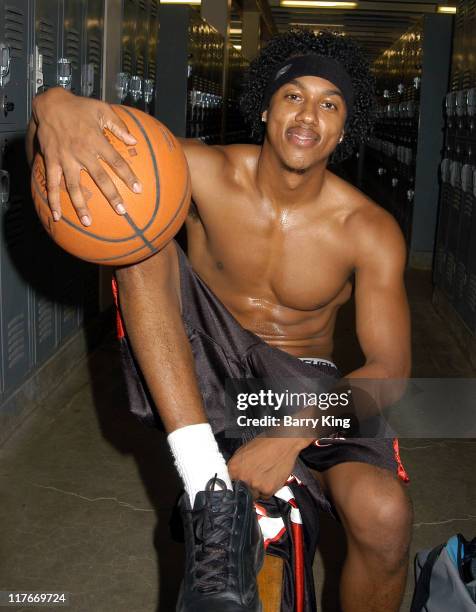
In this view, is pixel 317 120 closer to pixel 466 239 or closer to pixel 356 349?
pixel 356 349

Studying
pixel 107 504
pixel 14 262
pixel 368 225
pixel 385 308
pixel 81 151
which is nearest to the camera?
pixel 81 151

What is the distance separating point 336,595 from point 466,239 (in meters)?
2.96

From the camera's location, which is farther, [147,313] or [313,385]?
[313,385]

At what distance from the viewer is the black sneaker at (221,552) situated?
132 centimetres

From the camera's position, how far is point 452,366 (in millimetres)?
3859

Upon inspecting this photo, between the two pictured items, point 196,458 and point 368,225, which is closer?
point 196,458

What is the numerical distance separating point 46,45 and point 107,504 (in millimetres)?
1734

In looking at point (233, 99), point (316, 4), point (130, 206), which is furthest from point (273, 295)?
point (316, 4)

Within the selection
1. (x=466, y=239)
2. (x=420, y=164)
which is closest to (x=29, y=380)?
(x=466, y=239)

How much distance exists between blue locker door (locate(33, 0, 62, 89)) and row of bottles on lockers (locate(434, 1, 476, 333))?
2.32 metres

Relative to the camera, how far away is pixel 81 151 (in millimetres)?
1365

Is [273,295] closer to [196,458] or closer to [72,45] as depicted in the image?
[196,458]

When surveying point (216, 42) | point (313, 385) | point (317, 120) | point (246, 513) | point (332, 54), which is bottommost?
point (246, 513)

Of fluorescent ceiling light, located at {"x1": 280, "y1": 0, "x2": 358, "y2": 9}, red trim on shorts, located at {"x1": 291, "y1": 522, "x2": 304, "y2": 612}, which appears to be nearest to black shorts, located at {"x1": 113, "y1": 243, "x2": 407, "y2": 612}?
red trim on shorts, located at {"x1": 291, "y1": 522, "x2": 304, "y2": 612}
